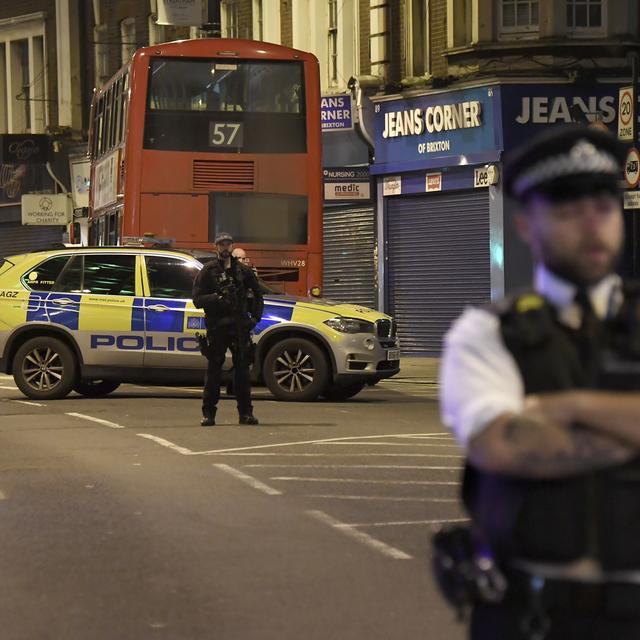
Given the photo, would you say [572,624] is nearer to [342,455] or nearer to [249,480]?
[249,480]

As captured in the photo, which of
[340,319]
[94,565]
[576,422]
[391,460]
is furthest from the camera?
[340,319]

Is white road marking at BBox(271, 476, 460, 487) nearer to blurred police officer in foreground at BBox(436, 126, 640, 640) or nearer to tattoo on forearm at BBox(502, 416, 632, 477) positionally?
blurred police officer in foreground at BBox(436, 126, 640, 640)

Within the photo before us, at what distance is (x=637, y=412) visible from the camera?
3.18 metres

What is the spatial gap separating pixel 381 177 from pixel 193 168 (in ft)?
29.0

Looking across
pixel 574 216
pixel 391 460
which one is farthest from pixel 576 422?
pixel 391 460

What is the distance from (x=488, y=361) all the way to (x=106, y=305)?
17000 millimetres

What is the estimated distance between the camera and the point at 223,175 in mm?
23812

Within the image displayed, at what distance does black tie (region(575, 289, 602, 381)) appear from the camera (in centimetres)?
326

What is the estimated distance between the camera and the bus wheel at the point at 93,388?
2152 cm

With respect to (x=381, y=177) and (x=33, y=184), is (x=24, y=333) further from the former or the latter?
(x=33, y=184)

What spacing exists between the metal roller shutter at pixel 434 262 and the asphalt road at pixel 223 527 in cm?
1301

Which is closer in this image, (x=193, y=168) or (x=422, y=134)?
(x=193, y=168)

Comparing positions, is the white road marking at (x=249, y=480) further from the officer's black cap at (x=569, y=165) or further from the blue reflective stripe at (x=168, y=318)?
the officer's black cap at (x=569, y=165)

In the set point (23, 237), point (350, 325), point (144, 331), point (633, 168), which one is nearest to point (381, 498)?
point (350, 325)
